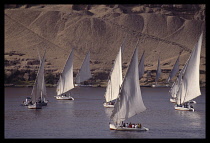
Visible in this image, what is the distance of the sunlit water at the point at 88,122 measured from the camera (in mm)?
49031

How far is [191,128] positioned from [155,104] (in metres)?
27.0

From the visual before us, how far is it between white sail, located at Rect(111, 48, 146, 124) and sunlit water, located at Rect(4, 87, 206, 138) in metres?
1.46

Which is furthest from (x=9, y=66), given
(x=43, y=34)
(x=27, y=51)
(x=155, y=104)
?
(x=155, y=104)

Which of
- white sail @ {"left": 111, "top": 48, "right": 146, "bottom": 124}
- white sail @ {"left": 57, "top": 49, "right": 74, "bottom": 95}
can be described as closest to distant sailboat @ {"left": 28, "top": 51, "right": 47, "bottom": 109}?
white sail @ {"left": 57, "top": 49, "right": 74, "bottom": 95}

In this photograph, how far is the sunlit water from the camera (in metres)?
49.0

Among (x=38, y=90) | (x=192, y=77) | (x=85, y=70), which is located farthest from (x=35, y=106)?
(x=85, y=70)

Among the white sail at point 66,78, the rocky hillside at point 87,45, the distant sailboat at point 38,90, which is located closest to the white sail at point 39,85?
the distant sailboat at point 38,90

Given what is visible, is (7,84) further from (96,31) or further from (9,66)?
(96,31)

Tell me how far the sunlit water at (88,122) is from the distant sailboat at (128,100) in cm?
91

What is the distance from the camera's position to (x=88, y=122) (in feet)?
189

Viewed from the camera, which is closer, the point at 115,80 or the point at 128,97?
the point at 128,97

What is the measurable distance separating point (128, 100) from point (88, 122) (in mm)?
10130

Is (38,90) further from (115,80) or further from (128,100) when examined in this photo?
(128,100)
